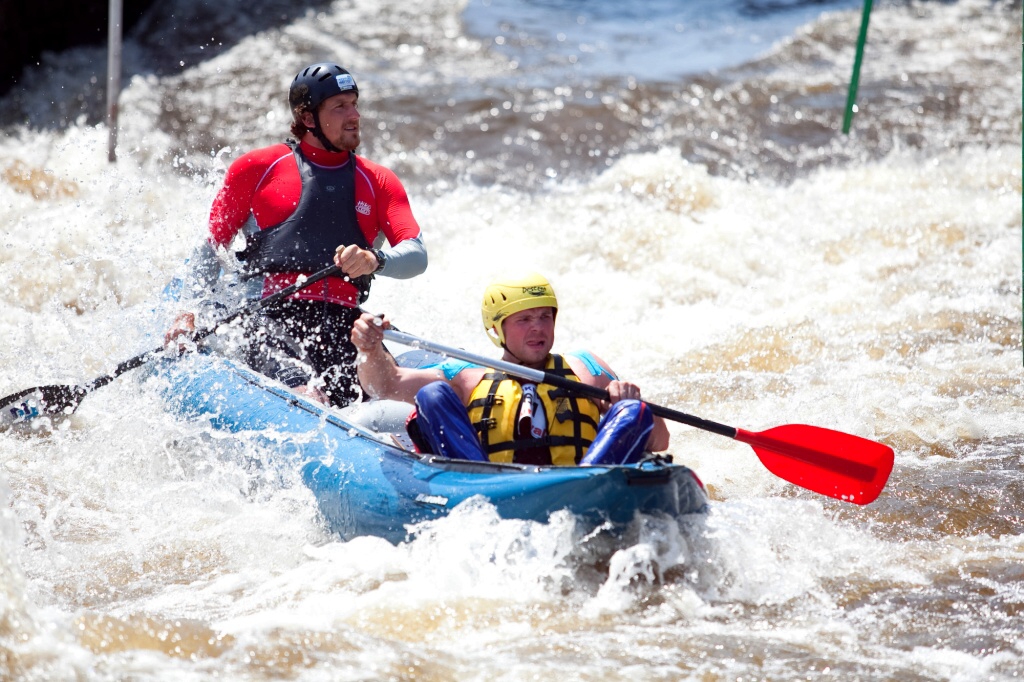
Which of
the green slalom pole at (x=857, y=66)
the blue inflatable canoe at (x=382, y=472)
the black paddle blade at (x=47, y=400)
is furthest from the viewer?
the green slalom pole at (x=857, y=66)

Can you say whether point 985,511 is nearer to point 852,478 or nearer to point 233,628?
point 852,478

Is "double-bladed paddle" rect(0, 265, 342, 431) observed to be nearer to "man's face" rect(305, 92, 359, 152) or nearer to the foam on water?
the foam on water

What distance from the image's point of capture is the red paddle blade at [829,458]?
149 inches

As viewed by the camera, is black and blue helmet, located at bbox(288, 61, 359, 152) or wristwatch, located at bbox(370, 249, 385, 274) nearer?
wristwatch, located at bbox(370, 249, 385, 274)

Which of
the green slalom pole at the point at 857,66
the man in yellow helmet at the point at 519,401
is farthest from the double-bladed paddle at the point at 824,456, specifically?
the green slalom pole at the point at 857,66

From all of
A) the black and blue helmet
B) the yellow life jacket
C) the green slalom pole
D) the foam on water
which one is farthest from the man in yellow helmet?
the green slalom pole

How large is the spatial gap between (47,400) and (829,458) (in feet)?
10.4

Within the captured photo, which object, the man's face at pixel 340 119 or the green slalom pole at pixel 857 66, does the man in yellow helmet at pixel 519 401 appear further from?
the green slalom pole at pixel 857 66

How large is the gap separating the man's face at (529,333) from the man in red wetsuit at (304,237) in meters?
0.69

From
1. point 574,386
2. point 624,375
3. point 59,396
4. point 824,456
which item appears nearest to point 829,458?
point 824,456

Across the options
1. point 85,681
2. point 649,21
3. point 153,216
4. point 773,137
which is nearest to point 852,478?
point 85,681

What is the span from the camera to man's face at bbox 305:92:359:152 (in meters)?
4.45

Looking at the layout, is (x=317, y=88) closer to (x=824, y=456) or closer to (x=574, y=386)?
(x=574, y=386)

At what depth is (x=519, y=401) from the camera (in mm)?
3701
